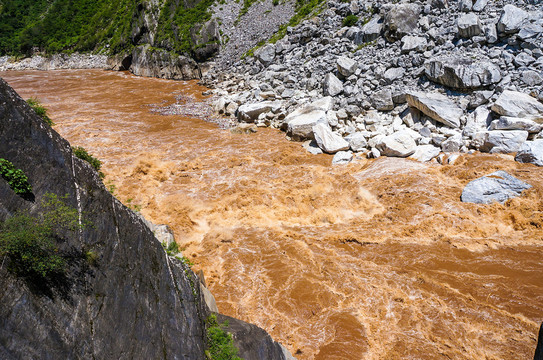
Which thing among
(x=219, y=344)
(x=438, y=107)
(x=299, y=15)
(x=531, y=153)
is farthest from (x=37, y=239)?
(x=299, y=15)

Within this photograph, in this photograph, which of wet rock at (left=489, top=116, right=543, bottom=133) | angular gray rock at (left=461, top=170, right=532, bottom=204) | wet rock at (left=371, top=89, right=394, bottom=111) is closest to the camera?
angular gray rock at (left=461, top=170, right=532, bottom=204)

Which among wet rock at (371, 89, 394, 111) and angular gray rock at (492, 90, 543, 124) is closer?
angular gray rock at (492, 90, 543, 124)

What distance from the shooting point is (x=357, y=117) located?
19.9 m

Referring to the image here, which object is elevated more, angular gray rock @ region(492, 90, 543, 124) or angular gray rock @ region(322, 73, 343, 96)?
angular gray rock @ region(322, 73, 343, 96)

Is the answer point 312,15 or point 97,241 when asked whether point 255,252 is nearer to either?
point 97,241

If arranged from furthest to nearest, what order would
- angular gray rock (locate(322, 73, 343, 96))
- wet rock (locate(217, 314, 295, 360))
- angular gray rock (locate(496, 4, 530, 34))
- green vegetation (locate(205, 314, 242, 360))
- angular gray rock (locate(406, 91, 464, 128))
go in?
angular gray rock (locate(322, 73, 343, 96)) → angular gray rock (locate(496, 4, 530, 34)) → angular gray rock (locate(406, 91, 464, 128)) → wet rock (locate(217, 314, 295, 360)) → green vegetation (locate(205, 314, 242, 360))

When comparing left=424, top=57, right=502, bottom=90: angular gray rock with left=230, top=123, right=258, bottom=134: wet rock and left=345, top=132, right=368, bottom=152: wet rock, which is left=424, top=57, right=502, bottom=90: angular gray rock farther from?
left=230, top=123, right=258, bottom=134: wet rock

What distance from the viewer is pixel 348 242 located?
12.0m

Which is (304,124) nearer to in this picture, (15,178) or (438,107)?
(438,107)

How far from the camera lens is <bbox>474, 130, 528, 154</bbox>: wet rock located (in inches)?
604

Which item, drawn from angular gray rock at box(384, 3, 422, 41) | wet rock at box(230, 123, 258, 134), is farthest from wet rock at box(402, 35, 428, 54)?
wet rock at box(230, 123, 258, 134)

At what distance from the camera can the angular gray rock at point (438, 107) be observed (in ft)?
57.3

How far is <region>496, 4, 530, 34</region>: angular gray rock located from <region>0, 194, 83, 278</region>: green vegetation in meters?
24.3

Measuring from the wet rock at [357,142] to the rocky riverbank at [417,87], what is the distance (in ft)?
0.18
